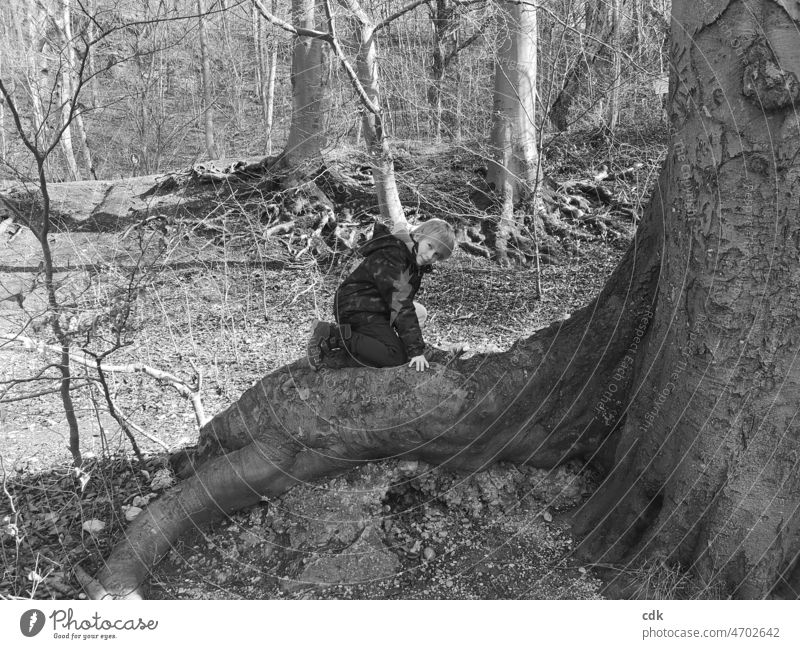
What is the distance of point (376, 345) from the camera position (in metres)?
3.04

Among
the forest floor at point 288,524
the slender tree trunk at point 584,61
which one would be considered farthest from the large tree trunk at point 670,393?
the slender tree trunk at point 584,61

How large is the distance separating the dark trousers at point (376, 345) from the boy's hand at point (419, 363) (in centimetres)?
12

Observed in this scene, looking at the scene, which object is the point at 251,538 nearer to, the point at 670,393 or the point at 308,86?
the point at 670,393

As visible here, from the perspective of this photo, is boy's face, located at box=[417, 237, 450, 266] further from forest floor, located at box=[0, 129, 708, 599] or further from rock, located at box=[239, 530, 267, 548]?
rock, located at box=[239, 530, 267, 548]

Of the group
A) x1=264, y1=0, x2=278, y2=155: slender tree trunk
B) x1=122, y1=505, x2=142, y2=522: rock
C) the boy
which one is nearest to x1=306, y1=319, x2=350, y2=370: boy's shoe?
the boy

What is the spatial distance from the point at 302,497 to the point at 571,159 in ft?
23.7

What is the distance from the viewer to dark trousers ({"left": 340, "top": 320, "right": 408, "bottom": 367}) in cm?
304

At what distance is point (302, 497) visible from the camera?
322cm

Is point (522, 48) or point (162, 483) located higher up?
point (522, 48)

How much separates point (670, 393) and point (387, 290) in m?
1.32

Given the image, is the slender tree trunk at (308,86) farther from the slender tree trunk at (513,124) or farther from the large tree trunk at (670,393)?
the large tree trunk at (670,393)

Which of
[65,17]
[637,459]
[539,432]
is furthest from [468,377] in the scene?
[65,17]

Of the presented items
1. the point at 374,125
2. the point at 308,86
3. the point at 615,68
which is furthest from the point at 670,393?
the point at 308,86
